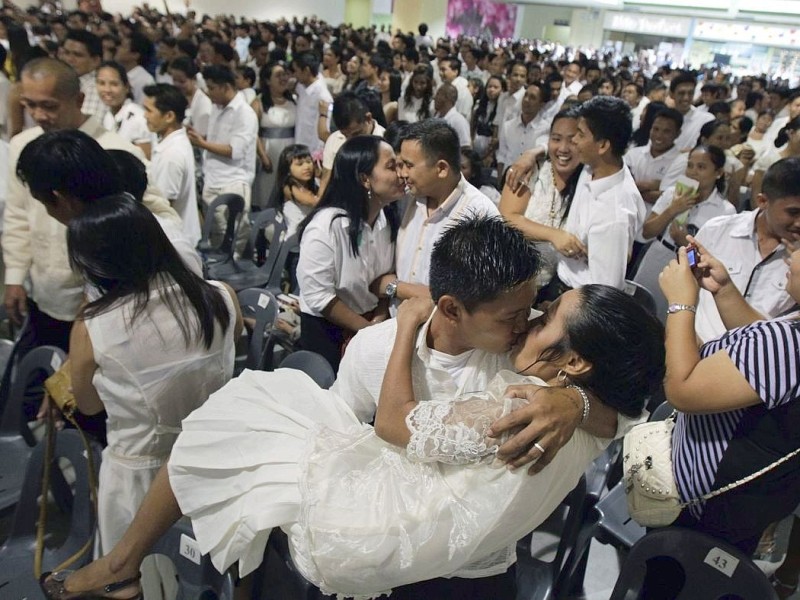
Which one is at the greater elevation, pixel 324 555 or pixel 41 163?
pixel 41 163

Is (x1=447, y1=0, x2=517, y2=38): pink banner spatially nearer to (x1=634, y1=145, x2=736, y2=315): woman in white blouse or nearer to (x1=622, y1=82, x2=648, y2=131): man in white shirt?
(x1=622, y1=82, x2=648, y2=131): man in white shirt

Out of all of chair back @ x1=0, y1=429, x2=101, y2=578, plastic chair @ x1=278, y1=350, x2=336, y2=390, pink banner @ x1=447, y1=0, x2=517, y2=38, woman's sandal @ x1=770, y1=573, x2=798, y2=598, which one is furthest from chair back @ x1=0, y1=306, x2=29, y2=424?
pink banner @ x1=447, y1=0, x2=517, y2=38

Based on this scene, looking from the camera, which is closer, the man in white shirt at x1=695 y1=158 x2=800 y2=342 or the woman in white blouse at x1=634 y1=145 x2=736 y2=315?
the man in white shirt at x1=695 y1=158 x2=800 y2=342

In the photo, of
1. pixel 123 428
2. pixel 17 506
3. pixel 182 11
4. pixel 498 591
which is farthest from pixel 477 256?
pixel 182 11

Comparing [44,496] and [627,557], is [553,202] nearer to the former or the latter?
[627,557]

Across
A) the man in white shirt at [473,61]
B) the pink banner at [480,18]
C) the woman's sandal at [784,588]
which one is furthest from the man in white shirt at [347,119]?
the pink banner at [480,18]

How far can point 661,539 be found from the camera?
1295 mm

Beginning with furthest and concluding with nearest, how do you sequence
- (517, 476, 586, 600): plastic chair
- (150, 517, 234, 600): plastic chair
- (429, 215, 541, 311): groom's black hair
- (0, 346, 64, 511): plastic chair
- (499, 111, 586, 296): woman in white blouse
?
(499, 111, 586, 296): woman in white blouse → (0, 346, 64, 511): plastic chair → (517, 476, 586, 600): plastic chair → (150, 517, 234, 600): plastic chair → (429, 215, 541, 311): groom's black hair

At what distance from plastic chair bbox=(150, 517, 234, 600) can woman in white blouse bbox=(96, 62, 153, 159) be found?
2.92 m

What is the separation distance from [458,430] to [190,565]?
86 cm

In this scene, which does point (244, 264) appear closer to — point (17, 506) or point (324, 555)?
point (17, 506)

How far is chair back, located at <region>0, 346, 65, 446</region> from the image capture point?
6.01ft

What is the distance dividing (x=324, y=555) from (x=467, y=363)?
477mm

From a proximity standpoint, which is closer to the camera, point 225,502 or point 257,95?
point 225,502
